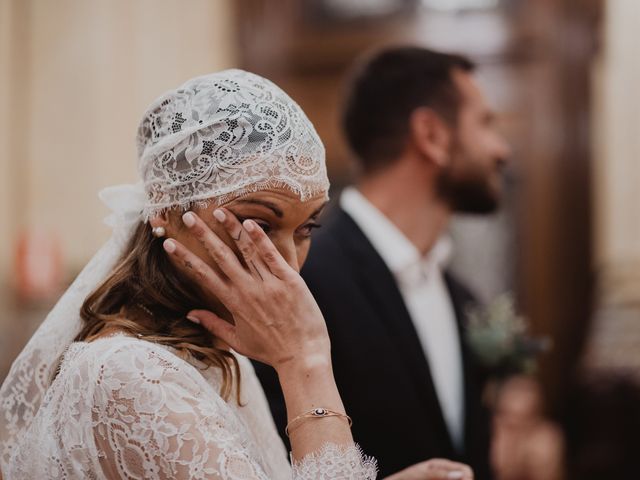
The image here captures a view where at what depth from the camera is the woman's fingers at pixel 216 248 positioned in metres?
1.68

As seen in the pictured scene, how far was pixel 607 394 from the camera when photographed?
5.48 meters

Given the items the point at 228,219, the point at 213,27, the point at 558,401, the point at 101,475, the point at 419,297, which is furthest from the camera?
the point at 213,27

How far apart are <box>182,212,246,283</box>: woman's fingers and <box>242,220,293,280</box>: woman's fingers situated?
1.9 inches

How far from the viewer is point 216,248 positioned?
168cm

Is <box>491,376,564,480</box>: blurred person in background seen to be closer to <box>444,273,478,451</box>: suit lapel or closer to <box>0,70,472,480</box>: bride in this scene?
<box>444,273,478,451</box>: suit lapel

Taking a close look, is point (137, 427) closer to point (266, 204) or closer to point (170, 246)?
point (170, 246)

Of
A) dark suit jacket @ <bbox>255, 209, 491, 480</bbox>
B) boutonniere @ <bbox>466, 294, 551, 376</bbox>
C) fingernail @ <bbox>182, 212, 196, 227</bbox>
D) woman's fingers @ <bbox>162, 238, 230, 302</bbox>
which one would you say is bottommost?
boutonniere @ <bbox>466, 294, 551, 376</bbox>

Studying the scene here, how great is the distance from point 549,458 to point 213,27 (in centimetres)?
415

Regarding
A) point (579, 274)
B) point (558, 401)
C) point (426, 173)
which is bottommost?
point (558, 401)

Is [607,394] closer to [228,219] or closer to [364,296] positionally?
[364,296]

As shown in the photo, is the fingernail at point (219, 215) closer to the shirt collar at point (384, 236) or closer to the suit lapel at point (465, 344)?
the shirt collar at point (384, 236)

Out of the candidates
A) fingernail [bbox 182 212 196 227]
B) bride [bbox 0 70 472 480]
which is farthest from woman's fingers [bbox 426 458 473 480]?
fingernail [bbox 182 212 196 227]

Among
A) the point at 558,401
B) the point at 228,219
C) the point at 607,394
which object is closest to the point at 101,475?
the point at 228,219

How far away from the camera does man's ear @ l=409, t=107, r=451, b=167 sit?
3139 millimetres
